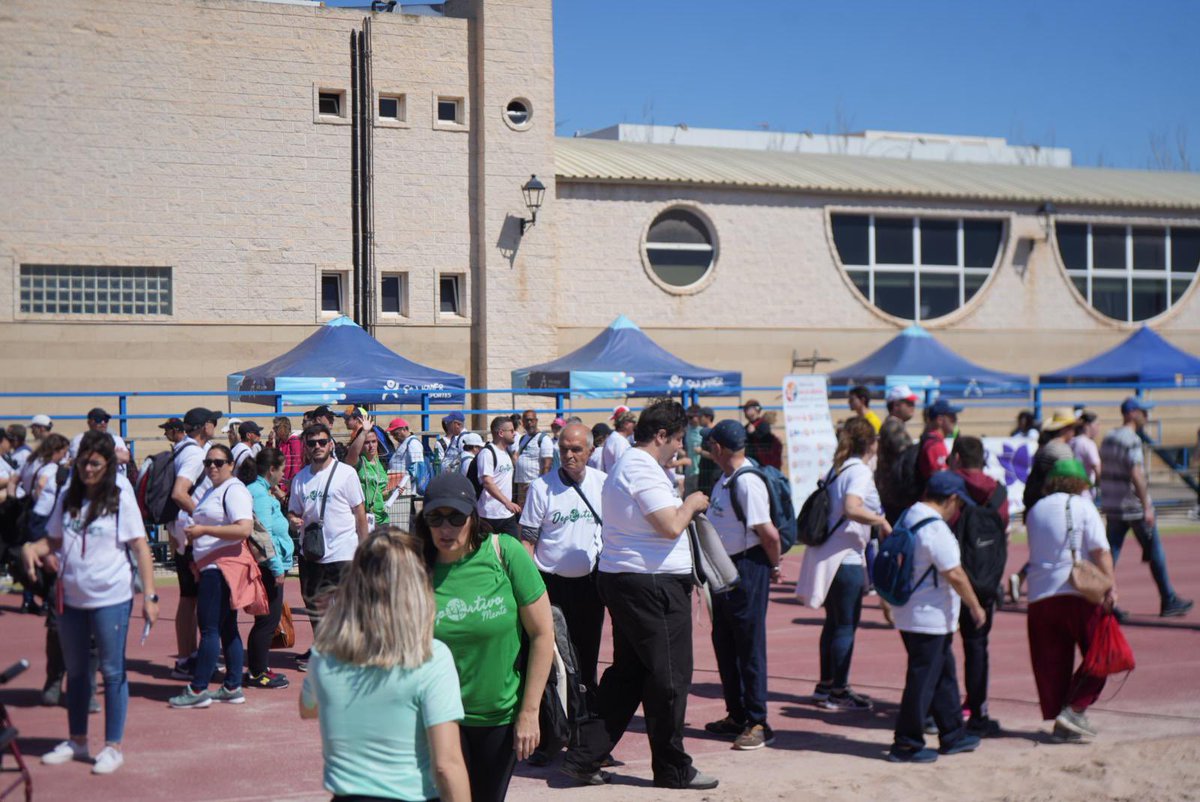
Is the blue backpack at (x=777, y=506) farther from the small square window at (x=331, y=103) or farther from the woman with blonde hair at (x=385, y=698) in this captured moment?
the small square window at (x=331, y=103)

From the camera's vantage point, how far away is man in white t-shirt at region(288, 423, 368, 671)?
947cm

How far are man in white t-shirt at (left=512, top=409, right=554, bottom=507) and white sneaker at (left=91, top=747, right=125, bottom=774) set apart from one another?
9024 mm

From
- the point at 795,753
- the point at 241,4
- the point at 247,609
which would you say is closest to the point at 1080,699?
the point at 795,753

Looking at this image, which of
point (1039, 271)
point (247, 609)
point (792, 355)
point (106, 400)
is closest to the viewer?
point (247, 609)

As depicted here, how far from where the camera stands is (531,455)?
16766 mm

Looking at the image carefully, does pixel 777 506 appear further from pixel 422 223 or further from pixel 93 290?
pixel 93 290

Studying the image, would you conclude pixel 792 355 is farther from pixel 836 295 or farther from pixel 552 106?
pixel 552 106

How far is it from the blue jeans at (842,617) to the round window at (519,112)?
59.2ft

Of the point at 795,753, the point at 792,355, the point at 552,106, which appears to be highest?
the point at 552,106

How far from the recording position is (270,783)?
7.34 meters

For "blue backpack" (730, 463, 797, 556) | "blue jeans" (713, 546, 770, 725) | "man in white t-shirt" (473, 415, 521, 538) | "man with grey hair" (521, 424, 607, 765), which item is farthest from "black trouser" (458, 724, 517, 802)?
"man in white t-shirt" (473, 415, 521, 538)

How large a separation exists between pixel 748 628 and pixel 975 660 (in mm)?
1522

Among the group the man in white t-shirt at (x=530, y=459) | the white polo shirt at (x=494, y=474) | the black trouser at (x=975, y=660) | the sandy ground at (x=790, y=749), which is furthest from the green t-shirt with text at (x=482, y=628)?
the man in white t-shirt at (x=530, y=459)

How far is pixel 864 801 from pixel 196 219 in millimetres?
19454
